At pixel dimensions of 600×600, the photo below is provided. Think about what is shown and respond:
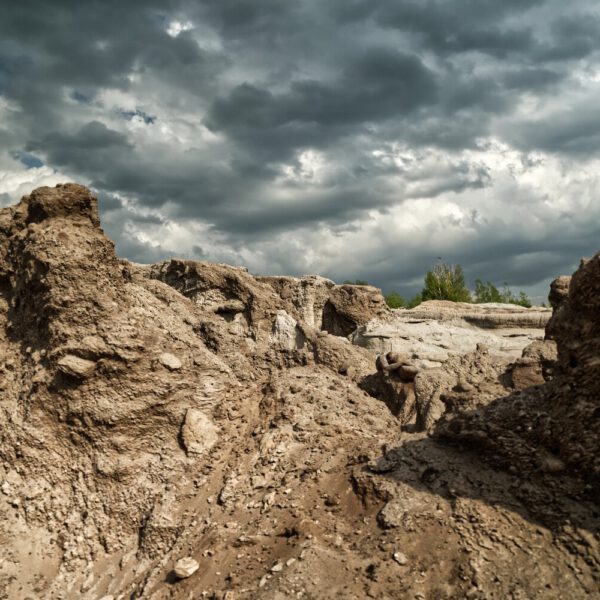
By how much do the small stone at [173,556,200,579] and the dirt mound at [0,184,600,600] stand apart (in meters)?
0.01

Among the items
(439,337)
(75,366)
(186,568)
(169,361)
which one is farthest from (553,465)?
(439,337)

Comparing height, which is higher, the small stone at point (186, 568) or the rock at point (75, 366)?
the rock at point (75, 366)

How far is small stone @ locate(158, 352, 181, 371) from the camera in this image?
19.3ft

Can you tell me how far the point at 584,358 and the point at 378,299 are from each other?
7.68m

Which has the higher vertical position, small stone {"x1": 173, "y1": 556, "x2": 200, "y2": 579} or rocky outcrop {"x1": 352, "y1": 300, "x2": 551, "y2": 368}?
rocky outcrop {"x1": 352, "y1": 300, "x2": 551, "y2": 368}

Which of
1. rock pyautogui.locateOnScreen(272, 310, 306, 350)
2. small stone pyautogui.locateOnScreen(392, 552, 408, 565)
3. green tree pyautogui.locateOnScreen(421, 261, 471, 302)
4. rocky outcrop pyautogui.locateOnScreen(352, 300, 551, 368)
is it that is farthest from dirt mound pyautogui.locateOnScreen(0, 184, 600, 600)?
green tree pyautogui.locateOnScreen(421, 261, 471, 302)

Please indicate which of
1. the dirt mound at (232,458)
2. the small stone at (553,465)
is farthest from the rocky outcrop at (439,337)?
the small stone at (553,465)

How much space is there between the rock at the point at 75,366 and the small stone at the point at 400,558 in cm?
312

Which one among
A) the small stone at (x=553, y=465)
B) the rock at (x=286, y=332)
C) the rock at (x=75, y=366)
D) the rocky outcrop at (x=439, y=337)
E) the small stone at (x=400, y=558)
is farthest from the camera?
the rocky outcrop at (x=439, y=337)

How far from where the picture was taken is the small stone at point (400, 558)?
386 centimetres

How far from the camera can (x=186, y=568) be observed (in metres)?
4.28

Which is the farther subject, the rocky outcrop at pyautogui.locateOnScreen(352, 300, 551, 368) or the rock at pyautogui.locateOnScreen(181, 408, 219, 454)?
the rocky outcrop at pyautogui.locateOnScreen(352, 300, 551, 368)

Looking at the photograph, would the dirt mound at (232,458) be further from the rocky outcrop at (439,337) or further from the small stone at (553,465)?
the rocky outcrop at (439,337)

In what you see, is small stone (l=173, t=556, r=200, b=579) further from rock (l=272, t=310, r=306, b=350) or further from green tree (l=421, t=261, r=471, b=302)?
green tree (l=421, t=261, r=471, b=302)
